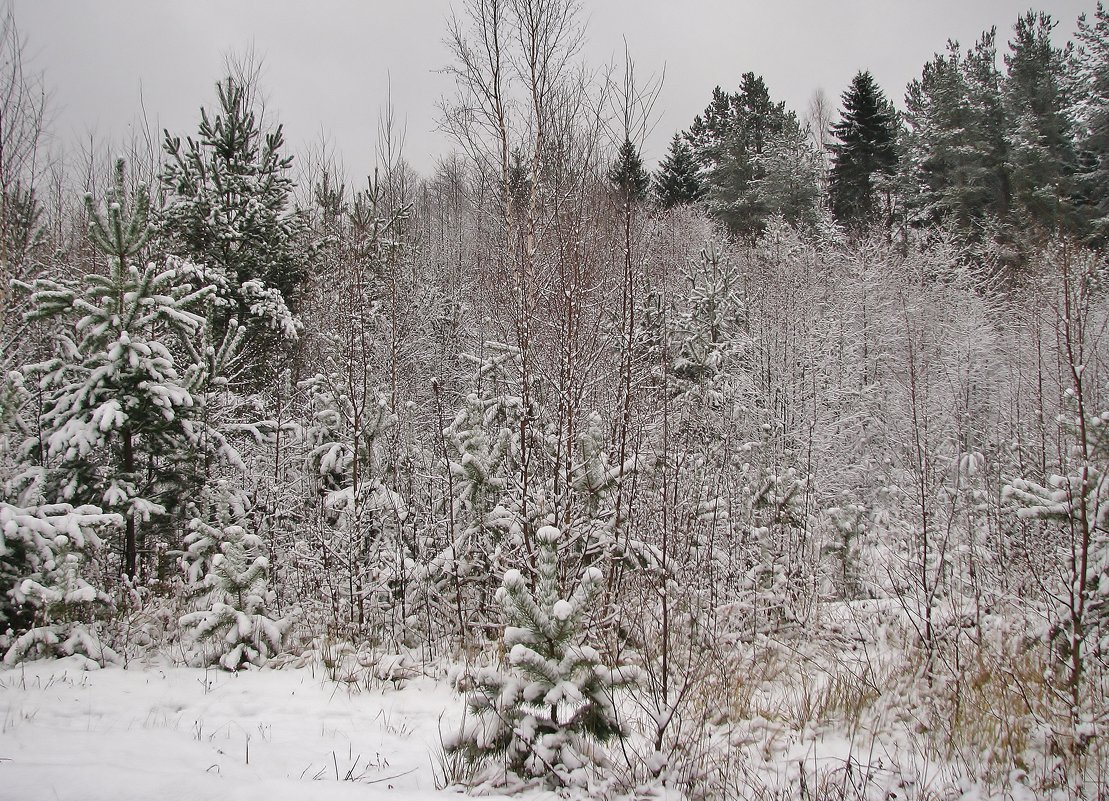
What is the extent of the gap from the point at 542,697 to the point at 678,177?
99.0 feet

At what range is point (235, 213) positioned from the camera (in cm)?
1124

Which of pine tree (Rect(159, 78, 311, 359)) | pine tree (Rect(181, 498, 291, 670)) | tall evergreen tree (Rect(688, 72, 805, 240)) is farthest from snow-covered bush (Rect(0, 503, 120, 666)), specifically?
tall evergreen tree (Rect(688, 72, 805, 240))

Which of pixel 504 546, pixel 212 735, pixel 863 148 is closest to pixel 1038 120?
pixel 863 148

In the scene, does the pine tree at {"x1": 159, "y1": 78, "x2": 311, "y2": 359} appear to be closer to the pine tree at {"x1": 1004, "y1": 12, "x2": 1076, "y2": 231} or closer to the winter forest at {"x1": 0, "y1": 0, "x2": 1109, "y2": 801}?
the winter forest at {"x1": 0, "y1": 0, "x2": 1109, "y2": 801}

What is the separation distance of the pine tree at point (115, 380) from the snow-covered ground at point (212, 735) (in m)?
1.76

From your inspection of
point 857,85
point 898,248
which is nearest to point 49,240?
point 898,248

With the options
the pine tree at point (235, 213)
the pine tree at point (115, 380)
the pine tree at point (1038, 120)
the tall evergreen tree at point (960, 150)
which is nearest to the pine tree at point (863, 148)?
the tall evergreen tree at point (960, 150)

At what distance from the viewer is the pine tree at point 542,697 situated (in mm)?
2809

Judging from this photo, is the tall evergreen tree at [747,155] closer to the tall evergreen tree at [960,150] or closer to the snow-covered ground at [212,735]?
the tall evergreen tree at [960,150]

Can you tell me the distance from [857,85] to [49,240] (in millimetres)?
29512

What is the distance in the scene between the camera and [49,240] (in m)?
12.0

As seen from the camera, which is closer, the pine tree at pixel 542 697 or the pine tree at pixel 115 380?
the pine tree at pixel 542 697

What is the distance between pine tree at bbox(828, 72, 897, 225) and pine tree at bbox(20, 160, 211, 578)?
27.2 m

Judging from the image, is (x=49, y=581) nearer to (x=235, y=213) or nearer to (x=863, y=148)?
(x=235, y=213)
